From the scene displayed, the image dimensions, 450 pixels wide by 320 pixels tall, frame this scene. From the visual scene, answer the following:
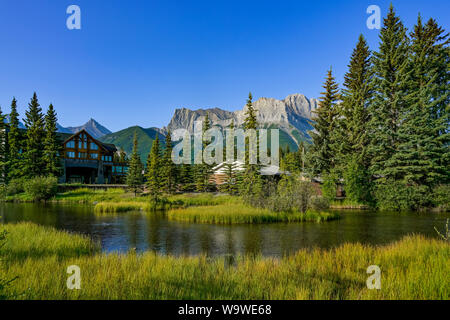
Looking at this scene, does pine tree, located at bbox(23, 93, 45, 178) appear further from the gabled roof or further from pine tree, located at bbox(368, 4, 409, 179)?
pine tree, located at bbox(368, 4, 409, 179)

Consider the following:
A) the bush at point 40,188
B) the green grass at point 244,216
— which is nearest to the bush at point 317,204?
the green grass at point 244,216

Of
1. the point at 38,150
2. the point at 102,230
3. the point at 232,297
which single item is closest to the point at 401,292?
the point at 232,297

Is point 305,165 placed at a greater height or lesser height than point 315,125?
lesser

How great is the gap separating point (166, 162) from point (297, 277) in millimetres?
39683

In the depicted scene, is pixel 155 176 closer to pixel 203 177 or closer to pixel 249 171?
pixel 203 177

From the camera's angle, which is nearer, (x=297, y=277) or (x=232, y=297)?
(x=232, y=297)

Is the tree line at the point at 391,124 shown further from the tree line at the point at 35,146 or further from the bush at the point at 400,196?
the tree line at the point at 35,146

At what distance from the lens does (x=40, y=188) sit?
41562 mm

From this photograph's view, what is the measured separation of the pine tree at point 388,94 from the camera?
3512 centimetres

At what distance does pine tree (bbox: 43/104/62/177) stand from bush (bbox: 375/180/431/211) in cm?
5402

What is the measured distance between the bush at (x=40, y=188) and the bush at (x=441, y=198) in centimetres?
5218

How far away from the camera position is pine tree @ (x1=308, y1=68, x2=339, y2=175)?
138 feet

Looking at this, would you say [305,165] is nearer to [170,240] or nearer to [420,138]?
[420,138]
